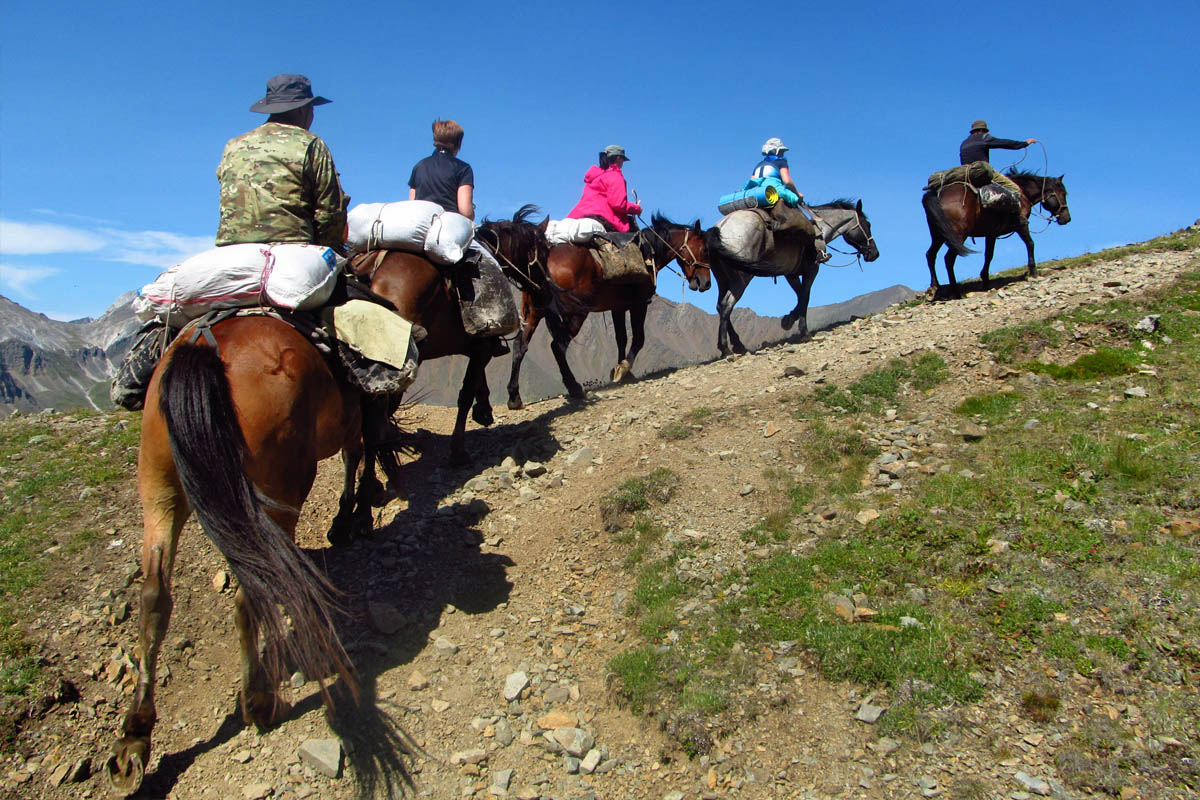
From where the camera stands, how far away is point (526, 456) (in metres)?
7.48

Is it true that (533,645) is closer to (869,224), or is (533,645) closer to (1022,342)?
(1022,342)

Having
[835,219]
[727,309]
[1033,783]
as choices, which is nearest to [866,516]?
[1033,783]

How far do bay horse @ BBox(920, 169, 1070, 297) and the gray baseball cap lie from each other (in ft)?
35.0

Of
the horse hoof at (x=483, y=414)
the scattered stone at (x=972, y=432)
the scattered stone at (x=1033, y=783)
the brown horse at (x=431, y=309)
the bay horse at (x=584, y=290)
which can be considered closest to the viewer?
the scattered stone at (x=1033, y=783)

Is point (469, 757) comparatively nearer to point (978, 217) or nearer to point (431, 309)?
point (431, 309)

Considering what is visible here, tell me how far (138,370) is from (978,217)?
12649 mm

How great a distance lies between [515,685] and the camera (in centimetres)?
432

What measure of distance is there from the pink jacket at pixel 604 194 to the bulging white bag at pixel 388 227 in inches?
181

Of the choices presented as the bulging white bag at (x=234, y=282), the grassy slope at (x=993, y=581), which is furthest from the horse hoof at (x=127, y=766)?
the grassy slope at (x=993, y=581)

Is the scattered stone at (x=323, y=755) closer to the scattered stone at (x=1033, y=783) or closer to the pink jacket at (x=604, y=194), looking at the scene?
the scattered stone at (x=1033, y=783)

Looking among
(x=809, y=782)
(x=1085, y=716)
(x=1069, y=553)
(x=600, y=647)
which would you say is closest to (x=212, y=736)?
(x=600, y=647)

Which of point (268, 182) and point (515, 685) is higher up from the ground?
point (268, 182)

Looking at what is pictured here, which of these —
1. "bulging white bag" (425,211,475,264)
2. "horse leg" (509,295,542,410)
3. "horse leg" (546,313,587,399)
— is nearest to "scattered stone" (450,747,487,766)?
"bulging white bag" (425,211,475,264)

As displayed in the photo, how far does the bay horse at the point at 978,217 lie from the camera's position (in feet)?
40.5
